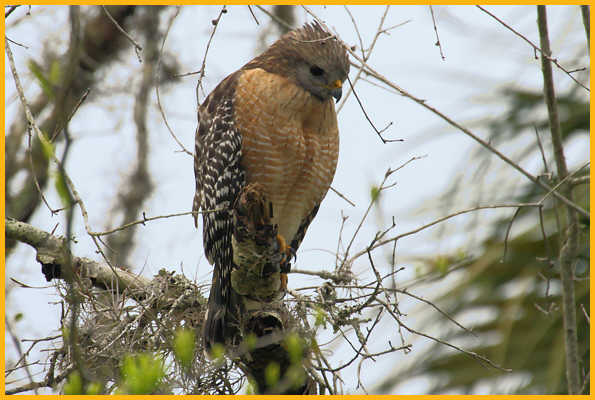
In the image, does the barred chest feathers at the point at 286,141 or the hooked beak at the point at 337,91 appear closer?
the barred chest feathers at the point at 286,141

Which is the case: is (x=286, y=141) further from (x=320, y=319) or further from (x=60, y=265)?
(x=60, y=265)

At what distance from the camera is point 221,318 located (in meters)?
3.49

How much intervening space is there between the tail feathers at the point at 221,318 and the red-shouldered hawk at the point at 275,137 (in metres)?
0.02

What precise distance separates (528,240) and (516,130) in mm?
937

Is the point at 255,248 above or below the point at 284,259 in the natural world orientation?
below

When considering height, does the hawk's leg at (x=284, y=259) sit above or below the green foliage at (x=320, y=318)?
above

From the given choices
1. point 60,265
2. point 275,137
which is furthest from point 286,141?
point 60,265

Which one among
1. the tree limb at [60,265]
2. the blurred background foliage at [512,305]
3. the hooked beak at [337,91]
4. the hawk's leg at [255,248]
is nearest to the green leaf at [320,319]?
the hawk's leg at [255,248]

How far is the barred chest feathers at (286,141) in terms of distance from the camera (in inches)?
152

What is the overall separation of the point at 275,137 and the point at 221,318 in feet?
3.31

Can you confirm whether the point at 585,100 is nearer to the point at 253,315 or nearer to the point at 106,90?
the point at 253,315

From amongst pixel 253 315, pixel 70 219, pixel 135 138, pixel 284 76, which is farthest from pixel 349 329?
pixel 135 138

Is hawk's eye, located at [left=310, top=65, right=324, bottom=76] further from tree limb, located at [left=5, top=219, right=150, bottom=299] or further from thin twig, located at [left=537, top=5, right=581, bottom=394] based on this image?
tree limb, located at [left=5, top=219, right=150, bottom=299]

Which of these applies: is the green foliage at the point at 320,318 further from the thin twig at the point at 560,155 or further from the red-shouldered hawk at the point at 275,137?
the thin twig at the point at 560,155
